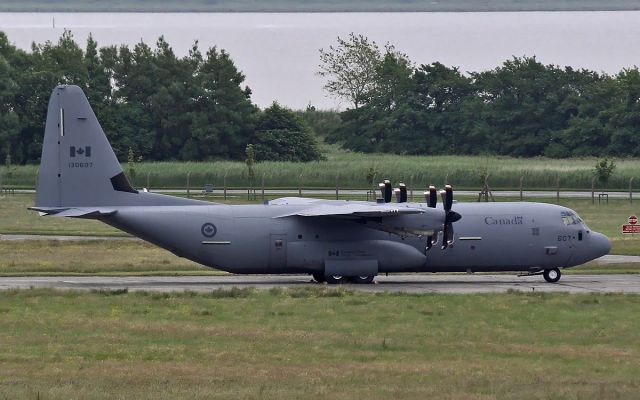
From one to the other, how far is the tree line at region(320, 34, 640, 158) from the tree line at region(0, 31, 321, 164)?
11109mm

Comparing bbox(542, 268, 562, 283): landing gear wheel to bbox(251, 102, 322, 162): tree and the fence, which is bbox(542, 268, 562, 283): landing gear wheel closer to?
the fence

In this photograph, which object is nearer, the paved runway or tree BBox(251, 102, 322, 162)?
the paved runway

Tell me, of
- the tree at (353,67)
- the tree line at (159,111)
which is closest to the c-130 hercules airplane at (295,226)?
the tree line at (159,111)

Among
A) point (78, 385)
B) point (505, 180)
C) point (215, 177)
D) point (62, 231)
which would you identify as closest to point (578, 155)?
point (505, 180)

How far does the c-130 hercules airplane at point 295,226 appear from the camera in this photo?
3881 cm

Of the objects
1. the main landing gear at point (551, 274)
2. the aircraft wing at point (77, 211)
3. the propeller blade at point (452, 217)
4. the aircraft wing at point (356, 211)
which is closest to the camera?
the aircraft wing at point (77, 211)

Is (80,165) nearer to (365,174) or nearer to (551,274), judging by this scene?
(551,274)

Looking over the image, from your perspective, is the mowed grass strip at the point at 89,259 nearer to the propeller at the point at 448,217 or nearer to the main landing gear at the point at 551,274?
the propeller at the point at 448,217

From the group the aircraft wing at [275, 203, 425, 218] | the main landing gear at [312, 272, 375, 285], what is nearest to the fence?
the main landing gear at [312, 272, 375, 285]

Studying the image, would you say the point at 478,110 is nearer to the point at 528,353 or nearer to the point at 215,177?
the point at 215,177

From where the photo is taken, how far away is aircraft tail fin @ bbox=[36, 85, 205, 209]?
3869 cm

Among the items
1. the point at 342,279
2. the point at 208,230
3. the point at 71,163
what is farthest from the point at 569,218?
the point at 71,163

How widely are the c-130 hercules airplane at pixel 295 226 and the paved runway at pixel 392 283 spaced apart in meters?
0.77

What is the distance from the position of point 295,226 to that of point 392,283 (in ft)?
14.5
